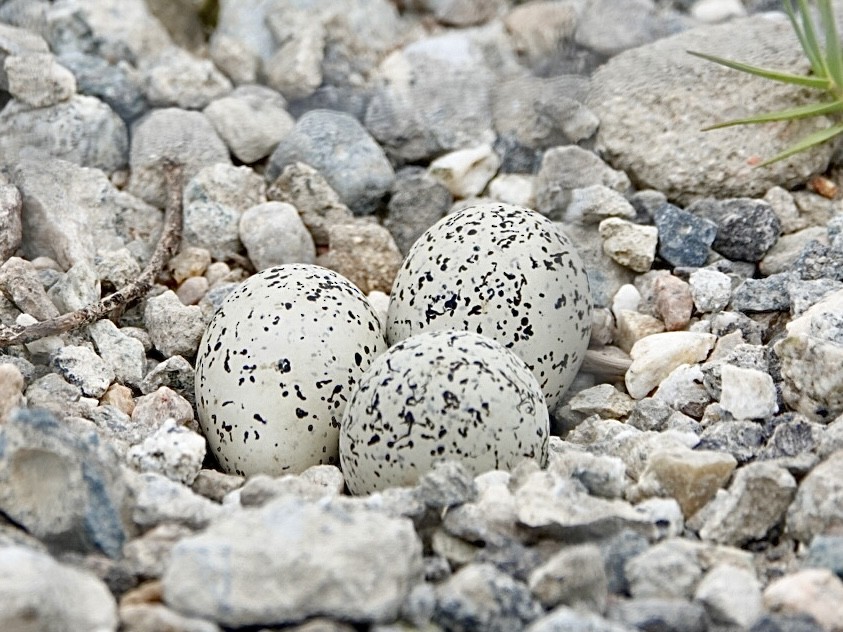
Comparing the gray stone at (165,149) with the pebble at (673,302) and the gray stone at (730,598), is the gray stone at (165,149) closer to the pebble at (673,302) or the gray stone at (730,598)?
the pebble at (673,302)

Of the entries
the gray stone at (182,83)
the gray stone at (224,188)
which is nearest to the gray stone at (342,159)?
the gray stone at (224,188)

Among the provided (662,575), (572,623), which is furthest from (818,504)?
(572,623)

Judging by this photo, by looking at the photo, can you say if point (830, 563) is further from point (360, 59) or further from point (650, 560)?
point (360, 59)

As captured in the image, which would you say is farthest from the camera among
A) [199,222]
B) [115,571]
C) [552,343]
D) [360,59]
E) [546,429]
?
[360,59]

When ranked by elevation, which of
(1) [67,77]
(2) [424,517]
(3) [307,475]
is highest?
(1) [67,77]

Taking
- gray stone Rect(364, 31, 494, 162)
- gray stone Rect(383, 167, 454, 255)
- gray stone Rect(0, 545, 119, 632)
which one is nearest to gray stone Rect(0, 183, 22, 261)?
gray stone Rect(383, 167, 454, 255)

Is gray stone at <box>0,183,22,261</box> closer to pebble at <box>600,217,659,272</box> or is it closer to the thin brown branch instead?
the thin brown branch

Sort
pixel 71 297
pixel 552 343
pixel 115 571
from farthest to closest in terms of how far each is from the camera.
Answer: pixel 71 297 < pixel 552 343 < pixel 115 571

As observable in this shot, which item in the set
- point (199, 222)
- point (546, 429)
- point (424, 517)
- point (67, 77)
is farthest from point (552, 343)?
point (67, 77)
